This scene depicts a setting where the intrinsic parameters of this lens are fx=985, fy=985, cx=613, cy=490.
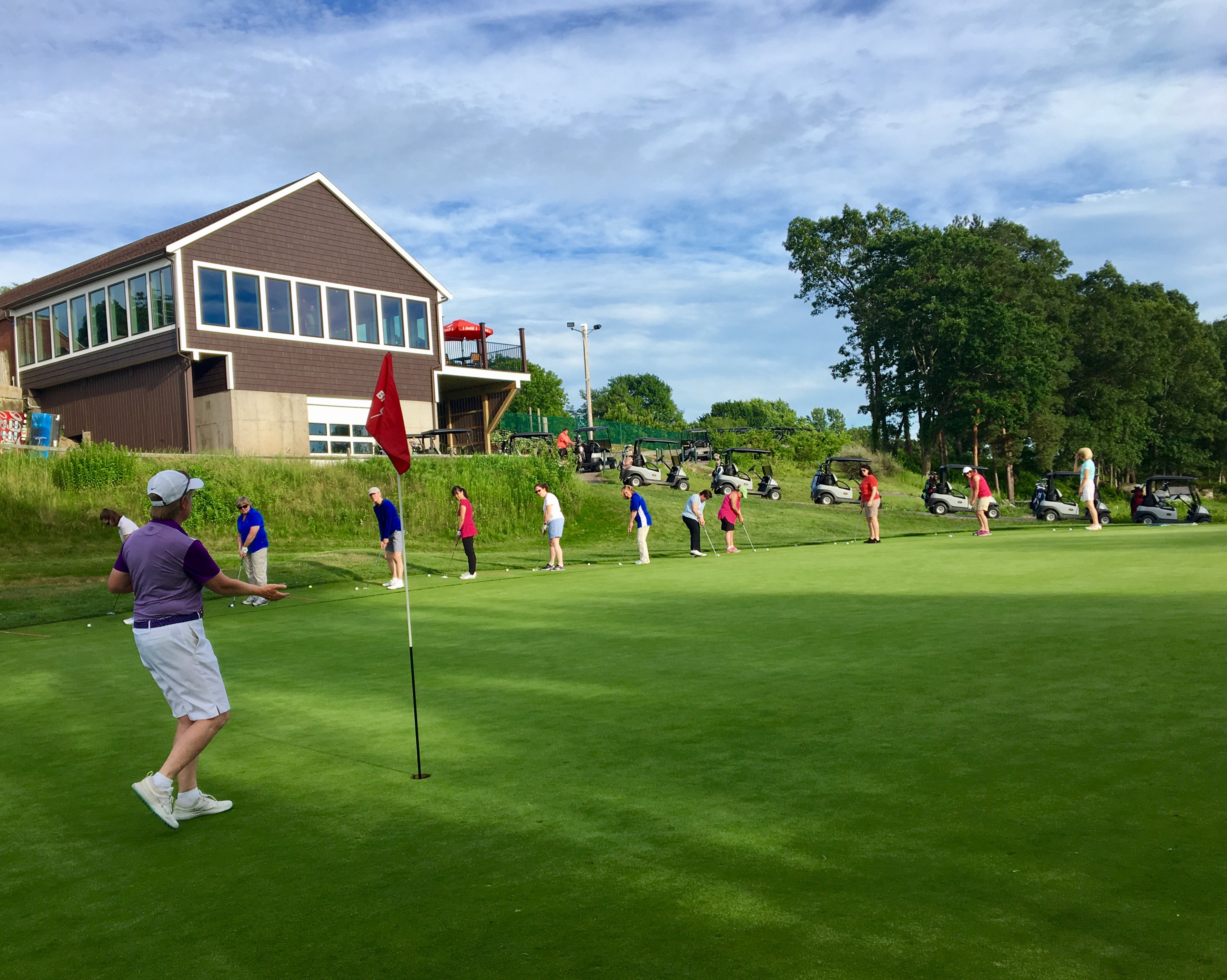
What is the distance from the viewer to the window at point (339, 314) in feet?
115

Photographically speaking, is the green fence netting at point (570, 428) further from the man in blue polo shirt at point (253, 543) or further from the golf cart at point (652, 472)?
the man in blue polo shirt at point (253, 543)

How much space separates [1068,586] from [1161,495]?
2707 centimetres

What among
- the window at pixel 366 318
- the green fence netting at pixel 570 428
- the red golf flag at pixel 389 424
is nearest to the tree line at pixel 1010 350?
the green fence netting at pixel 570 428

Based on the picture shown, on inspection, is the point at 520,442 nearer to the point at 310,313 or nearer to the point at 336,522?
the point at 310,313

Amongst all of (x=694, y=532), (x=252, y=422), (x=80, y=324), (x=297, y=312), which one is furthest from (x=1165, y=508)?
(x=80, y=324)

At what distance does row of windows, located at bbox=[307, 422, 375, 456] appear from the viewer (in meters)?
34.5

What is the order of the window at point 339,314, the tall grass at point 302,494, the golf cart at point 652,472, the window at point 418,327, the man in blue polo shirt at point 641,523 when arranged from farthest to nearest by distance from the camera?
the window at point 418,327, the golf cart at point 652,472, the window at point 339,314, the tall grass at point 302,494, the man in blue polo shirt at point 641,523

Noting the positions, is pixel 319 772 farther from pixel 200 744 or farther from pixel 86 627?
pixel 86 627

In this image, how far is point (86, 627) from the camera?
1476cm

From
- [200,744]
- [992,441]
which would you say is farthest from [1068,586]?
[992,441]

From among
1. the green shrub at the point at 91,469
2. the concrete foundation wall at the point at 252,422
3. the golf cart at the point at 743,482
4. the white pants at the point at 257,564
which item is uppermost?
the concrete foundation wall at the point at 252,422

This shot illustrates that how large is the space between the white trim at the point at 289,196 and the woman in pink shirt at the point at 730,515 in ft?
62.6

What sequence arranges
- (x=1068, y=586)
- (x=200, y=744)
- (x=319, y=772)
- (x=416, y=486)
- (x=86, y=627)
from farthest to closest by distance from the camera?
(x=416, y=486), (x=86, y=627), (x=1068, y=586), (x=319, y=772), (x=200, y=744)

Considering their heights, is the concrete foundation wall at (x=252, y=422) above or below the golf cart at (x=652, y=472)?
above
